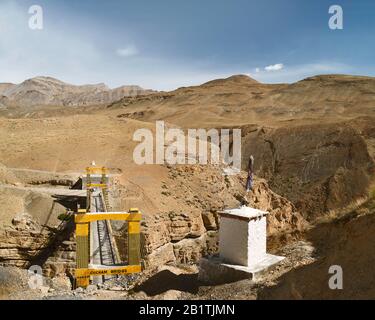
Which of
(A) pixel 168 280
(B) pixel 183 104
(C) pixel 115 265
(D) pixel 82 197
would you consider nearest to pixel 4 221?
(D) pixel 82 197

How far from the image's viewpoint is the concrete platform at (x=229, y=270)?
8.73 metres

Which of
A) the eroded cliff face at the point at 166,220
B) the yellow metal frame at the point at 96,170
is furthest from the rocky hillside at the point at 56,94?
the yellow metal frame at the point at 96,170

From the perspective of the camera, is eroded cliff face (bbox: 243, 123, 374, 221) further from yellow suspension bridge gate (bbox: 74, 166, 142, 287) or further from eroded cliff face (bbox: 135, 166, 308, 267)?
yellow suspension bridge gate (bbox: 74, 166, 142, 287)

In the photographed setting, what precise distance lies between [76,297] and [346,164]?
945 inches

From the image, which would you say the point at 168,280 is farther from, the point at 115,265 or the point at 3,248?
the point at 3,248

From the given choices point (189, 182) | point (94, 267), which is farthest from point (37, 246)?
point (189, 182)

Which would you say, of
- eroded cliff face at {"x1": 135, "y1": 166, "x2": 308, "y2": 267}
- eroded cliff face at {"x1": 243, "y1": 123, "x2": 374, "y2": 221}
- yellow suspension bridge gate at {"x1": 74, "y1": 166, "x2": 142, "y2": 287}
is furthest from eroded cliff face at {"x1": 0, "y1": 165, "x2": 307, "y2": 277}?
eroded cliff face at {"x1": 243, "y1": 123, "x2": 374, "y2": 221}

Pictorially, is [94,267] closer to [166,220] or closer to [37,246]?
[37,246]

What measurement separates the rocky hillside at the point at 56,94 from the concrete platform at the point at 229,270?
109663 mm

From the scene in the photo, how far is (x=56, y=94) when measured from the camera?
447 feet

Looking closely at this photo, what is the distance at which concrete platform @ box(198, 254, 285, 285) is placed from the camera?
344 inches

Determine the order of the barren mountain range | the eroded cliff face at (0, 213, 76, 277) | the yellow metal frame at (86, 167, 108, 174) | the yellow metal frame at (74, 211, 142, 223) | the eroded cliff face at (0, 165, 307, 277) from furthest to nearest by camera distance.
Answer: the yellow metal frame at (86, 167, 108, 174)
the barren mountain range
the eroded cliff face at (0, 165, 307, 277)
the eroded cliff face at (0, 213, 76, 277)
the yellow metal frame at (74, 211, 142, 223)

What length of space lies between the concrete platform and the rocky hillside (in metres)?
110

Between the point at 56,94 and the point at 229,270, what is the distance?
137305mm
